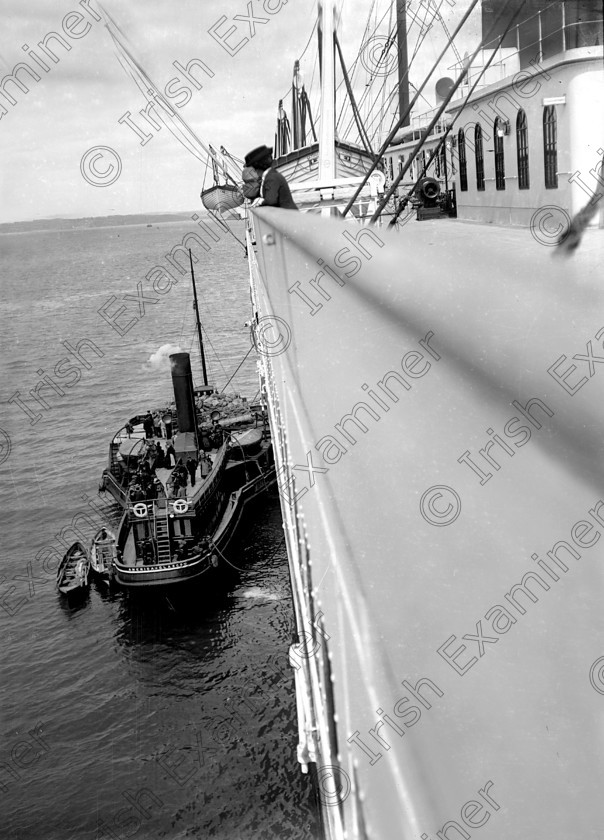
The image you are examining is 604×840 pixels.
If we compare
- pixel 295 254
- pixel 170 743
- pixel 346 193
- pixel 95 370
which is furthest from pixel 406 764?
pixel 95 370

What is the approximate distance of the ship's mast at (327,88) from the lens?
4.88 meters

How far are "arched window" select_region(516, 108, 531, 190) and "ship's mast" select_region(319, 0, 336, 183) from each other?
1.61 metres

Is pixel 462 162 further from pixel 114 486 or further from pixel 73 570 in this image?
pixel 114 486

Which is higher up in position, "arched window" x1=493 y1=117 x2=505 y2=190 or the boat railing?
"arched window" x1=493 y1=117 x2=505 y2=190

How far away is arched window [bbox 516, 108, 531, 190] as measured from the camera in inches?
131

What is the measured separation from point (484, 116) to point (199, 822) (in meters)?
17.0

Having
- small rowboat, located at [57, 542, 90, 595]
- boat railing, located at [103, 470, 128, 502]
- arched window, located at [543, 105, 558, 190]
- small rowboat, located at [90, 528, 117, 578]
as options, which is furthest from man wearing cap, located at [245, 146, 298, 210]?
boat railing, located at [103, 470, 128, 502]

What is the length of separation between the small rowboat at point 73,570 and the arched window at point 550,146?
2648 centimetres

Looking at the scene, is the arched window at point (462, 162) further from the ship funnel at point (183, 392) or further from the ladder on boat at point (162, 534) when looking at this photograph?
the ship funnel at point (183, 392)

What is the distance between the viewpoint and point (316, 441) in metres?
2.54

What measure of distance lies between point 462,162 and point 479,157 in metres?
0.52

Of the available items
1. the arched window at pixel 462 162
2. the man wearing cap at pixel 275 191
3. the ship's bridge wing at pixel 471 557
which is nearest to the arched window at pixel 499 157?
the arched window at pixel 462 162

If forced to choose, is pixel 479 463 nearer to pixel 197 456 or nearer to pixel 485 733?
pixel 485 733

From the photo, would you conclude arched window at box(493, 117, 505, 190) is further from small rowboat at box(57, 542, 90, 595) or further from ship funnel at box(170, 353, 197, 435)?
ship funnel at box(170, 353, 197, 435)
